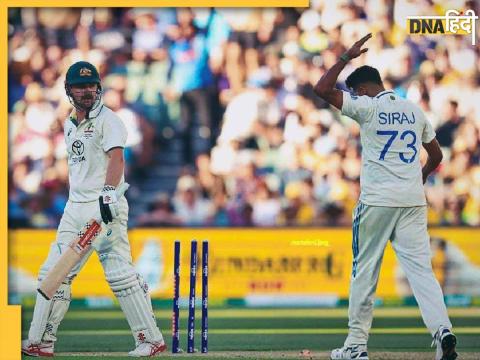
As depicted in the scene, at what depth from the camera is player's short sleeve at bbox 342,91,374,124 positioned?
21.4 feet

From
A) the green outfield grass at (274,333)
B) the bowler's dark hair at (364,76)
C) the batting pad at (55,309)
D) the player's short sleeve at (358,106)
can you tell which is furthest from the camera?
the green outfield grass at (274,333)

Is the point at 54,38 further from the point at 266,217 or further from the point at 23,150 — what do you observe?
the point at 266,217

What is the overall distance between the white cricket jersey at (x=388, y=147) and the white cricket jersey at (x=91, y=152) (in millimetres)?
1437

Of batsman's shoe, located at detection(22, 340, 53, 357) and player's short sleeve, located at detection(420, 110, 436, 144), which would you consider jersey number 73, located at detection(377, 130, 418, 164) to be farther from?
batsman's shoe, located at detection(22, 340, 53, 357)

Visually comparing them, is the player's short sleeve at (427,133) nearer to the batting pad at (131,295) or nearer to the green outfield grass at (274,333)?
the green outfield grass at (274,333)

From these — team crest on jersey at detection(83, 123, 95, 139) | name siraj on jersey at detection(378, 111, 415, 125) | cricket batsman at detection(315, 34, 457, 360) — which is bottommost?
cricket batsman at detection(315, 34, 457, 360)

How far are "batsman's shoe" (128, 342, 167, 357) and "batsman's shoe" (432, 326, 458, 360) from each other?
5.43 ft

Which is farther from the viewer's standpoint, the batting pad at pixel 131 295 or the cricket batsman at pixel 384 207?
the batting pad at pixel 131 295

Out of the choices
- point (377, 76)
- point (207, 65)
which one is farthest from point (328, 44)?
point (377, 76)

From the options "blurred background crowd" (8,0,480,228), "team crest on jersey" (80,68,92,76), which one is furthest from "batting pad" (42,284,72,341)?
"blurred background crowd" (8,0,480,228)

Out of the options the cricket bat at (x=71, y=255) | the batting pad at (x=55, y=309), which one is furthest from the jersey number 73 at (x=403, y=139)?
the batting pad at (x=55, y=309)

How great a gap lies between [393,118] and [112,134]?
165cm

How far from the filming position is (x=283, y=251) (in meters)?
11.9

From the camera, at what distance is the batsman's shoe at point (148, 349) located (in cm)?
687
